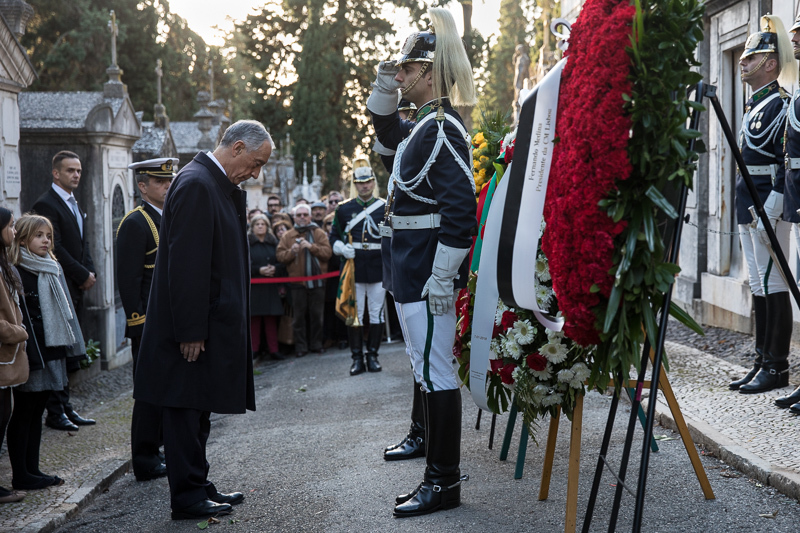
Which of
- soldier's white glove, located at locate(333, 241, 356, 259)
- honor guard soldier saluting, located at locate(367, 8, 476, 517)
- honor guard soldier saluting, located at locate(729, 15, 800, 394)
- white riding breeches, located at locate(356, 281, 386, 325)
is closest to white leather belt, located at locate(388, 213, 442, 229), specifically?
honor guard soldier saluting, located at locate(367, 8, 476, 517)

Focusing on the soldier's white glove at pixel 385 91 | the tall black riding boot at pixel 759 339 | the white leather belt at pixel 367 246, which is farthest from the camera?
the white leather belt at pixel 367 246

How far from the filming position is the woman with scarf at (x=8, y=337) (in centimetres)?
478

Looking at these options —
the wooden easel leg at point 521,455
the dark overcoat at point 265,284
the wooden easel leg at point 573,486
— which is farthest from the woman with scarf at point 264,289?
the wooden easel leg at point 573,486

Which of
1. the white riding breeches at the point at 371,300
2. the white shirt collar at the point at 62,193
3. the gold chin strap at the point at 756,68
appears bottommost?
the white riding breeches at the point at 371,300

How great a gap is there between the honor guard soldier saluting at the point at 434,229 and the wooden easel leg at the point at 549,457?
0.42m

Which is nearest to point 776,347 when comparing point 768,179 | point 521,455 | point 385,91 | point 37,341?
point 768,179

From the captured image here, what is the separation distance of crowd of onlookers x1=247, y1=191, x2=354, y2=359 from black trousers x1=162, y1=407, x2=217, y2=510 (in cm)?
679

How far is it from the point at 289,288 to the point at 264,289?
0.38 meters

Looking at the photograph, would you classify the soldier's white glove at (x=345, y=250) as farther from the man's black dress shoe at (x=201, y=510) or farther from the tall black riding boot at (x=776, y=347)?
the man's black dress shoe at (x=201, y=510)

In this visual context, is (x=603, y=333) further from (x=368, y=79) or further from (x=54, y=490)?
(x=368, y=79)

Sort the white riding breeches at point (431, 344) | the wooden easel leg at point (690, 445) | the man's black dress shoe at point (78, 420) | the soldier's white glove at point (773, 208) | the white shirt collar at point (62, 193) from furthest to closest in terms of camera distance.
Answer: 1. the white shirt collar at point (62, 193)
2. the man's black dress shoe at point (78, 420)
3. the soldier's white glove at point (773, 208)
4. the white riding breeches at point (431, 344)
5. the wooden easel leg at point (690, 445)

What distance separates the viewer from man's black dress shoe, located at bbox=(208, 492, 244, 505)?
482 centimetres

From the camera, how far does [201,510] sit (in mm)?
4605

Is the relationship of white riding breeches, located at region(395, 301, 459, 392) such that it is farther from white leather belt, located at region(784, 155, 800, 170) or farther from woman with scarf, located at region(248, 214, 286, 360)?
woman with scarf, located at region(248, 214, 286, 360)
